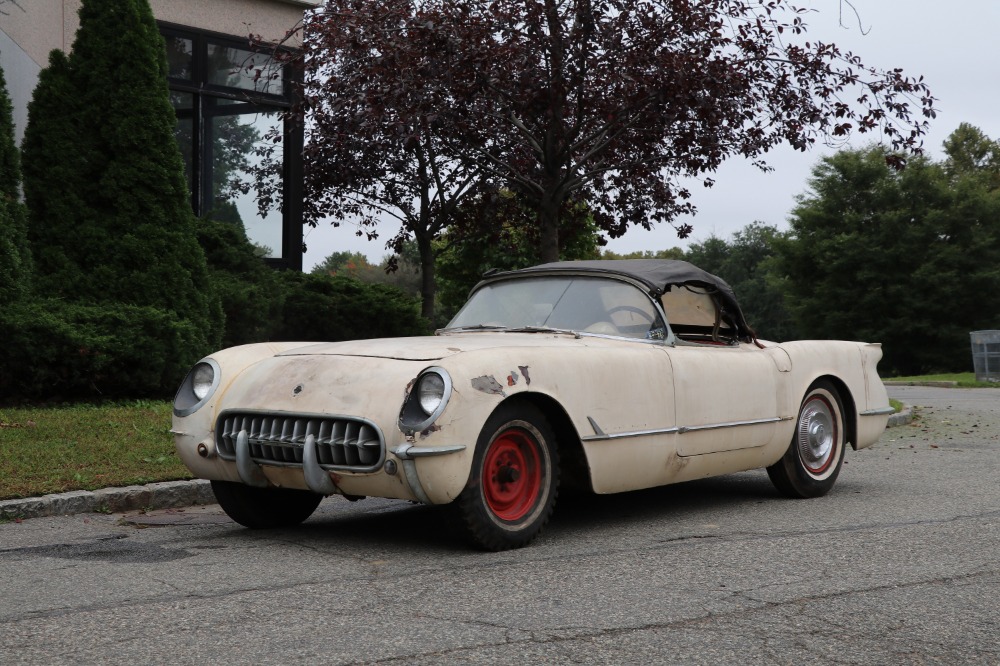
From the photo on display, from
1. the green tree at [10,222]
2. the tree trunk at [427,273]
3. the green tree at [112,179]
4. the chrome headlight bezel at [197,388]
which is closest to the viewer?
the chrome headlight bezel at [197,388]

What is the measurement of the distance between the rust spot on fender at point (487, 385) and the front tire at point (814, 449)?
2.64 metres

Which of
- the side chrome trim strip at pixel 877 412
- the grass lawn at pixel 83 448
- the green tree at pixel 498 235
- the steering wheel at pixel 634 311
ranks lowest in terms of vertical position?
the grass lawn at pixel 83 448

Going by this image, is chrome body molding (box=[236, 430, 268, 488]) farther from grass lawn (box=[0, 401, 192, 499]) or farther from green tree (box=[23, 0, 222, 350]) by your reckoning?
green tree (box=[23, 0, 222, 350])

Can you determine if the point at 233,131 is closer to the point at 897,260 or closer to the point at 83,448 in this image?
the point at 83,448

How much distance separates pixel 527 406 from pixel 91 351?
6.49 m

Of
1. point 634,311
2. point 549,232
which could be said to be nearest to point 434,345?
point 634,311

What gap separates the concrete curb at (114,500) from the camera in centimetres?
659

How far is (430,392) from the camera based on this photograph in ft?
17.6

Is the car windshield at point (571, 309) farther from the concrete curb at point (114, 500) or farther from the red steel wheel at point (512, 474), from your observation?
the concrete curb at point (114, 500)

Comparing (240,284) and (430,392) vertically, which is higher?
(240,284)

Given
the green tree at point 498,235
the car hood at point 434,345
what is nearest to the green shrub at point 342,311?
the green tree at point 498,235

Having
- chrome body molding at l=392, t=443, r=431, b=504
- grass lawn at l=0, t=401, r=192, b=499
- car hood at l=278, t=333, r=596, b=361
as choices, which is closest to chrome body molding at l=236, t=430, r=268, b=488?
car hood at l=278, t=333, r=596, b=361

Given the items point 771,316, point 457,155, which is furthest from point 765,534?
point 771,316

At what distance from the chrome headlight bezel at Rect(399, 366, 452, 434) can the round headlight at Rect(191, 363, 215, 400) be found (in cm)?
140
